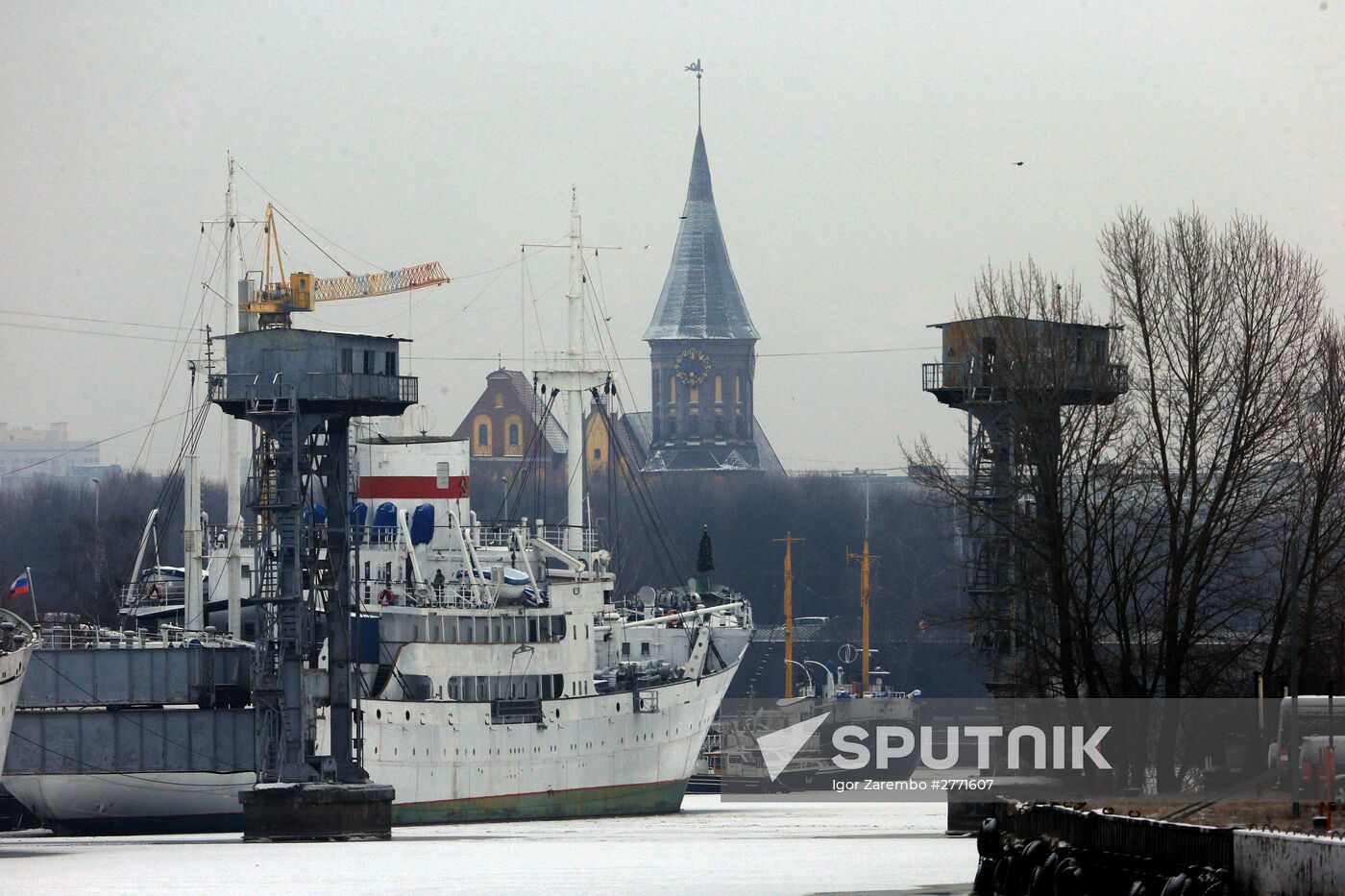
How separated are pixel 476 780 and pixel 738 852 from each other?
27.1 m

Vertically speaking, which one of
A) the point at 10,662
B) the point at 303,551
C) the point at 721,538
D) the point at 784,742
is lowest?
the point at 784,742

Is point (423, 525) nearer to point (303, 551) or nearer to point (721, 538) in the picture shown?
point (303, 551)

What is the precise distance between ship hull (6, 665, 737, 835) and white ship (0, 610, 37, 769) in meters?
11.8

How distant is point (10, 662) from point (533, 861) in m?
13.7

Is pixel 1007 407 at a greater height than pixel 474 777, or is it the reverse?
pixel 1007 407

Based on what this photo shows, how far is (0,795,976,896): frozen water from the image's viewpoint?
109 ft

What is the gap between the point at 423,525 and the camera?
73.4 m

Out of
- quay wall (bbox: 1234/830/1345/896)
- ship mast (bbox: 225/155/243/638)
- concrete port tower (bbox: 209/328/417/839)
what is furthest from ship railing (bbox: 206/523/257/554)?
quay wall (bbox: 1234/830/1345/896)

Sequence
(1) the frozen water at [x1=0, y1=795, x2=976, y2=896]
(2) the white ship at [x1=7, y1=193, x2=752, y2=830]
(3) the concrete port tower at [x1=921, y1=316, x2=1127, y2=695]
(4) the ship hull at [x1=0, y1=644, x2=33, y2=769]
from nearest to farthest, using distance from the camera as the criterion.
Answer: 1. (1) the frozen water at [x1=0, y1=795, x2=976, y2=896]
2. (4) the ship hull at [x1=0, y1=644, x2=33, y2=769]
3. (3) the concrete port tower at [x1=921, y1=316, x2=1127, y2=695]
4. (2) the white ship at [x1=7, y1=193, x2=752, y2=830]

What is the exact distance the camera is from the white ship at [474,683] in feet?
214

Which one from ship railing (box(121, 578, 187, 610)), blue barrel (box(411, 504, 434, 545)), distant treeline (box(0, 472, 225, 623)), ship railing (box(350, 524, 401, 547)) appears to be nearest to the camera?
ship railing (box(350, 524, 401, 547))

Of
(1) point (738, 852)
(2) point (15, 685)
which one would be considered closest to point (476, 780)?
(2) point (15, 685)

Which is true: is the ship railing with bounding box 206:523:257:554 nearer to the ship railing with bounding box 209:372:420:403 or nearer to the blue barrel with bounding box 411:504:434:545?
the blue barrel with bounding box 411:504:434:545

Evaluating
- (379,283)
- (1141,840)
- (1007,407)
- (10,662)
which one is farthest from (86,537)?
(1141,840)
